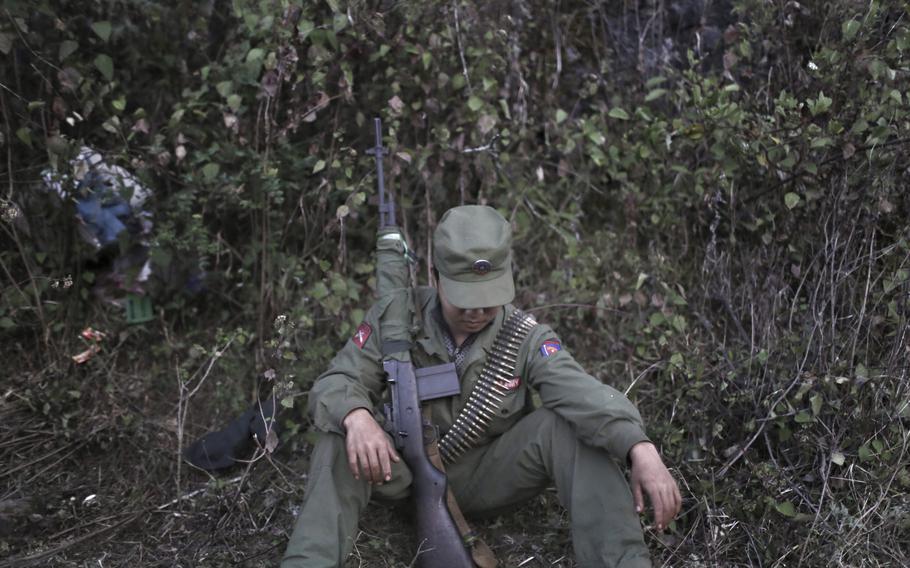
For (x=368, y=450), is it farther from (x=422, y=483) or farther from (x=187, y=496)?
(x=187, y=496)

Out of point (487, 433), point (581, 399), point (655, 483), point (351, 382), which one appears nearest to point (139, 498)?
point (351, 382)

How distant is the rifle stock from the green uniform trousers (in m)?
0.09

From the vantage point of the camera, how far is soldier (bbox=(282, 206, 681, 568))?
331 centimetres

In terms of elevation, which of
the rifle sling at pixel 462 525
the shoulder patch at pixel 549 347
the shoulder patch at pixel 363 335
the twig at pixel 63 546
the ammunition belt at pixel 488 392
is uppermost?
the shoulder patch at pixel 363 335

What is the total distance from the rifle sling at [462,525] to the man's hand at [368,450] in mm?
247

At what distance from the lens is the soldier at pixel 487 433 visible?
10.9 feet

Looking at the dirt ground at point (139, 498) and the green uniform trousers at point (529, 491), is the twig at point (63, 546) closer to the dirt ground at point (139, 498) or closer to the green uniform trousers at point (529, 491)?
the dirt ground at point (139, 498)

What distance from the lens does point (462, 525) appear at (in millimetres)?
3600

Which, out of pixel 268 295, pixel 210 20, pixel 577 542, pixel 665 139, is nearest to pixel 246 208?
pixel 268 295

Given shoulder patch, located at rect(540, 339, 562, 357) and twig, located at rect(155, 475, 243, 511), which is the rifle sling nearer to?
shoulder patch, located at rect(540, 339, 562, 357)

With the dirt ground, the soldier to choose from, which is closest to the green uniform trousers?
the soldier

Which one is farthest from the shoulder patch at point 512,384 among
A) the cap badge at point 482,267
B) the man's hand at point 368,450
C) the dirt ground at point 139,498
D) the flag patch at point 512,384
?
the dirt ground at point 139,498

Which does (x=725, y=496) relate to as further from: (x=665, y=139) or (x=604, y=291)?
(x=665, y=139)

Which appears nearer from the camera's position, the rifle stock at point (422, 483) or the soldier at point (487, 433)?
the soldier at point (487, 433)
